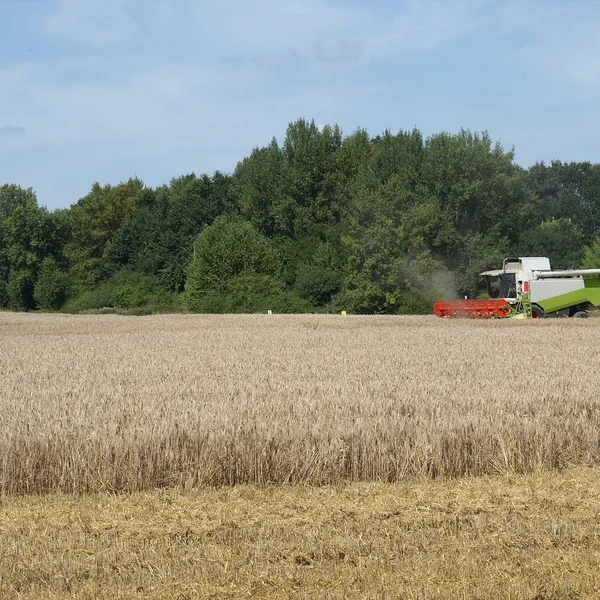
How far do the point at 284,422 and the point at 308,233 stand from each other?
62.2m

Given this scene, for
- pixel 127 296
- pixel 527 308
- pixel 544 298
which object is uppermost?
pixel 127 296

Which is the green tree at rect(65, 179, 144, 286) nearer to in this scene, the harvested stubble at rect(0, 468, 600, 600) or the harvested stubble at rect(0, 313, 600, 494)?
the harvested stubble at rect(0, 313, 600, 494)

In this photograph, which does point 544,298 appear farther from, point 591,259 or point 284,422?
point 591,259

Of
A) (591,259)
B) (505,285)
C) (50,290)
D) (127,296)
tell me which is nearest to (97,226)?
(50,290)

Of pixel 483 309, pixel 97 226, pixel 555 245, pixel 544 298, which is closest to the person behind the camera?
pixel 544 298

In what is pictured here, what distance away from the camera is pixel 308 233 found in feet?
230

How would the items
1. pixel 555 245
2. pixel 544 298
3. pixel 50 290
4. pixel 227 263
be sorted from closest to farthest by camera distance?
Result: pixel 544 298 < pixel 227 263 < pixel 555 245 < pixel 50 290

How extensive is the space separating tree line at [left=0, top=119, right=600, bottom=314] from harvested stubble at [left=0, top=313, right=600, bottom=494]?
4237 cm

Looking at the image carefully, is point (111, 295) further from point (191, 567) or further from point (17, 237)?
point (191, 567)

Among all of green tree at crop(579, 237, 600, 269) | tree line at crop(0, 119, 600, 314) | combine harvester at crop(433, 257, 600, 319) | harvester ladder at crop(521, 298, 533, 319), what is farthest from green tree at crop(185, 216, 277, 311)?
green tree at crop(579, 237, 600, 269)

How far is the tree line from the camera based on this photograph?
57469 mm

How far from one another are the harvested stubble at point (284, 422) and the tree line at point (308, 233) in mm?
42372

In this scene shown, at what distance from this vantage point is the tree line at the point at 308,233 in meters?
57.5

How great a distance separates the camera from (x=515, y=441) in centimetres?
848
